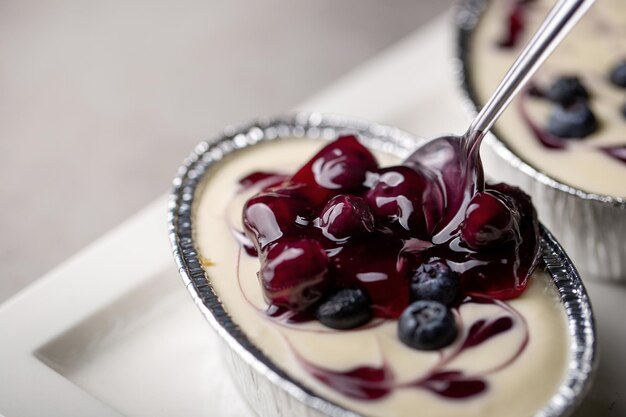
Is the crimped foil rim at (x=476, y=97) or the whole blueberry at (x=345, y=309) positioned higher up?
the crimped foil rim at (x=476, y=97)

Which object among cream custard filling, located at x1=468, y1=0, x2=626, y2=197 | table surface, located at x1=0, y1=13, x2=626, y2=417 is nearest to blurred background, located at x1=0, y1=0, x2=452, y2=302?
table surface, located at x1=0, y1=13, x2=626, y2=417

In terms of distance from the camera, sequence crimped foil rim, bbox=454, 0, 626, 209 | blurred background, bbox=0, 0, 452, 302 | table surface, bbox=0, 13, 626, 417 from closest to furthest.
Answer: table surface, bbox=0, 13, 626, 417, crimped foil rim, bbox=454, 0, 626, 209, blurred background, bbox=0, 0, 452, 302

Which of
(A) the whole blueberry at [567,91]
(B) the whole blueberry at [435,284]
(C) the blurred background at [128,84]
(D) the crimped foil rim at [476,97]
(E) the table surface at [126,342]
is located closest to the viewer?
(B) the whole blueberry at [435,284]

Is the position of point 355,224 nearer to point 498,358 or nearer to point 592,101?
point 498,358

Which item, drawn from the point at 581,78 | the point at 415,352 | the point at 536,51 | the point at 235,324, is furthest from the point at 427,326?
the point at 581,78

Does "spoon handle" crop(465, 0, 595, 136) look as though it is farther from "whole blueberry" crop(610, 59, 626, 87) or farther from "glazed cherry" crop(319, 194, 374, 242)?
"whole blueberry" crop(610, 59, 626, 87)

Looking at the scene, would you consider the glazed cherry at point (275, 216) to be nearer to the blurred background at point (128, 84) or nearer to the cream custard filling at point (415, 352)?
the cream custard filling at point (415, 352)

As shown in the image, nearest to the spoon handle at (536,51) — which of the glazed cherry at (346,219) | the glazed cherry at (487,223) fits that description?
the glazed cherry at (487,223)
